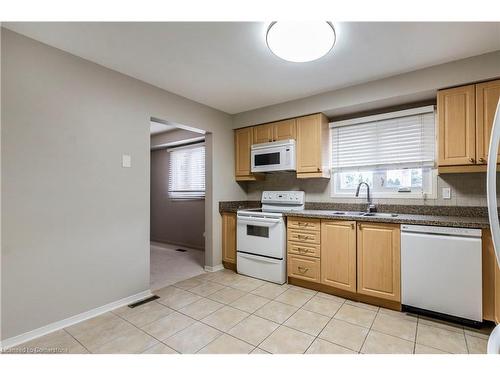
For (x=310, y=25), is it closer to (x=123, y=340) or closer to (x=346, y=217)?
(x=346, y=217)

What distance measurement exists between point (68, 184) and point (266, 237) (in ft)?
7.16

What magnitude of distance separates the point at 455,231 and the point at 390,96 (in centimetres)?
147

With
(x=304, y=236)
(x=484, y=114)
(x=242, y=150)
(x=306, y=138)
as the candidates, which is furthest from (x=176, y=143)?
(x=484, y=114)

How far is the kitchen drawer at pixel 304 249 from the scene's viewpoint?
9.21ft

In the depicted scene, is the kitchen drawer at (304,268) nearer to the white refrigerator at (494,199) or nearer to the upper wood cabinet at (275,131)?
the upper wood cabinet at (275,131)

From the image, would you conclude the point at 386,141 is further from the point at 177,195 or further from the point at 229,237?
the point at 177,195

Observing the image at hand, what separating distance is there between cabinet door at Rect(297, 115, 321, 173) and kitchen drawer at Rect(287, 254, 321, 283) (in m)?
1.12

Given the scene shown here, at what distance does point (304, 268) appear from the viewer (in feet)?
9.46

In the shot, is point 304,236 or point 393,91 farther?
point 304,236

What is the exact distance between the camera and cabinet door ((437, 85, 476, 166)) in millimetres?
2221

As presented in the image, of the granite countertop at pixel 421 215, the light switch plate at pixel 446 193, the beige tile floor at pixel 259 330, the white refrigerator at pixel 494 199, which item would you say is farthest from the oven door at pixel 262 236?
the white refrigerator at pixel 494 199

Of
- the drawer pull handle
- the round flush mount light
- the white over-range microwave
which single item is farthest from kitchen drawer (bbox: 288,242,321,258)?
the round flush mount light

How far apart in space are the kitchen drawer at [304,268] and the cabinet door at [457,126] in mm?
1658
